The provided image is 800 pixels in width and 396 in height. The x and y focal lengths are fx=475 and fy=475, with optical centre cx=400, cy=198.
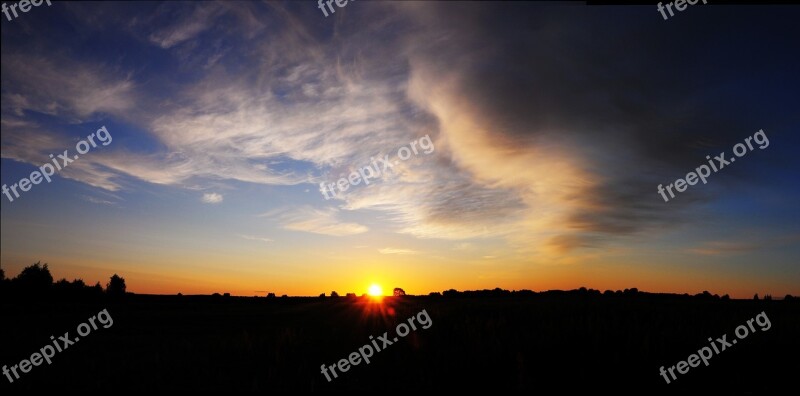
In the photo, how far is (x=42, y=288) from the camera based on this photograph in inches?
2985

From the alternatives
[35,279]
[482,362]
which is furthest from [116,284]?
[482,362]

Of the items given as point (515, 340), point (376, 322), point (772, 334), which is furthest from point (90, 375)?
point (772, 334)

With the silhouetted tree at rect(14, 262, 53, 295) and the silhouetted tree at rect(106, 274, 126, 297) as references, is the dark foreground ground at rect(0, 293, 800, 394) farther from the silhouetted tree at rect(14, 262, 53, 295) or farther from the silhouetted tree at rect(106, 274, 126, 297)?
the silhouetted tree at rect(106, 274, 126, 297)

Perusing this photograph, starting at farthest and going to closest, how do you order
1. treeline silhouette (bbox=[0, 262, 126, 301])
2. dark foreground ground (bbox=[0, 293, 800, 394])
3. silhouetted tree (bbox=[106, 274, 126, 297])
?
silhouetted tree (bbox=[106, 274, 126, 297])
treeline silhouette (bbox=[0, 262, 126, 301])
dark foreground ground (bbox=[0, 293, 800, 394])

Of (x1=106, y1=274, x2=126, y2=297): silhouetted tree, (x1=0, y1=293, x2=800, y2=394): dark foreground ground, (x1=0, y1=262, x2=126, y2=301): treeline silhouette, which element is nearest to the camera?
(x1=0, y1=293, x2=800, y2=394): dark foreground ground

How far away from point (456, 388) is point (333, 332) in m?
5.73

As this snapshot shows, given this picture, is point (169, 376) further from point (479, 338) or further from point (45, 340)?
point (45, 340)

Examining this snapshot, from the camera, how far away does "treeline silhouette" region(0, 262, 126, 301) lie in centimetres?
6831

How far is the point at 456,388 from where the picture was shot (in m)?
8.06

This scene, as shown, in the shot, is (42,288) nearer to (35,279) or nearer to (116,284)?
(35,279)

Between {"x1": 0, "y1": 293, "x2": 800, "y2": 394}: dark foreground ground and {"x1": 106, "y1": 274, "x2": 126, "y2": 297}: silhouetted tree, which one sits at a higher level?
{"x1": 106, "y1": 274, "x2": 126, "y2": 297}: silhouetted tree

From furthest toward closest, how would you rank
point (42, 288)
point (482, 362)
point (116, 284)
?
point (116, 284) < point (42, 288) < point (482, 362)

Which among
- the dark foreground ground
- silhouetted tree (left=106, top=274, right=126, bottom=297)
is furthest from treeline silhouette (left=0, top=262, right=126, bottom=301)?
the dark foreground ground

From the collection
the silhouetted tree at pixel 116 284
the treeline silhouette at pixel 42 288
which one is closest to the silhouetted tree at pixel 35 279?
the treeline silhouette at pixel 42 288
